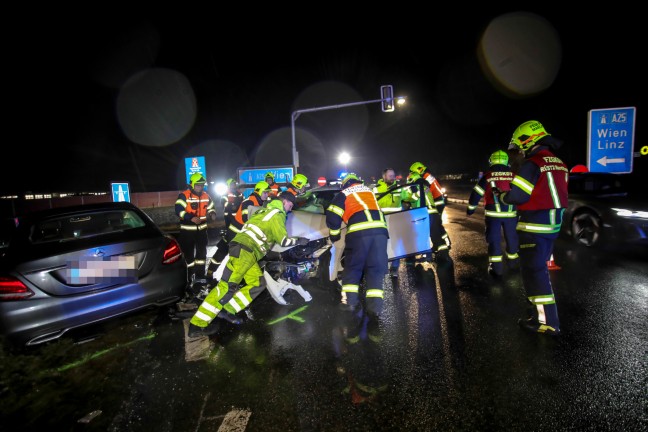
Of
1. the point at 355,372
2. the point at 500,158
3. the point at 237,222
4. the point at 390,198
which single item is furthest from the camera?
the point at 390,198

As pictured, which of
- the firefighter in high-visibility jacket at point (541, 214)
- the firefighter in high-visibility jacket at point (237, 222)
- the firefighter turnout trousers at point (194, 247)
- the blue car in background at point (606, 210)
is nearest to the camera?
the firefighter in high-visibility jacket at point (541, 214)

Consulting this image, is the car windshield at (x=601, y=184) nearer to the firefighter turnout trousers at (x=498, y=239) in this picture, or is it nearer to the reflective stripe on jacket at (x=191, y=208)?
the firefighter turnout trousers at (x=498, y=239)

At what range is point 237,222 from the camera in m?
6.01

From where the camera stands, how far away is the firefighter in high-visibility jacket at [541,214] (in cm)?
348

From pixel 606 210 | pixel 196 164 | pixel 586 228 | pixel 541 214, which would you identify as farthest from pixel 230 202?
pixel 606 210

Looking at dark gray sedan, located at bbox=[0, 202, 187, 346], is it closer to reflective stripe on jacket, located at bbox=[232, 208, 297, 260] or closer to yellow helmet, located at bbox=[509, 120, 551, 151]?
reflective stripe on jacket, located at bbox=[232, 208, 297, 260]

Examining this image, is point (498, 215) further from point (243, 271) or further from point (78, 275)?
point (78, 275)

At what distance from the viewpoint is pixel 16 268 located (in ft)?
10.3

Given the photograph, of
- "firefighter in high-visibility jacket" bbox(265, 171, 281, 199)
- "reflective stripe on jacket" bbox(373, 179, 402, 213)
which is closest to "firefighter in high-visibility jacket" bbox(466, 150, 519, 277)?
"reflective stripe on jacket" bbox(373, 179, 402, 213)

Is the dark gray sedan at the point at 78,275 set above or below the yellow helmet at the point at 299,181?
below

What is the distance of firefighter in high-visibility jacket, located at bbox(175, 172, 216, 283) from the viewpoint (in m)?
6.52

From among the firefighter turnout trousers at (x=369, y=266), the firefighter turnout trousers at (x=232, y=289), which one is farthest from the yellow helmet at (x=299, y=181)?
the firefighter turnout trousers at (x=232, y=289)

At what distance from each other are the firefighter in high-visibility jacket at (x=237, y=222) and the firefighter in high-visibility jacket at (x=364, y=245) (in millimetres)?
2121

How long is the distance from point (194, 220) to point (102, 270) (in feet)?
10.5
